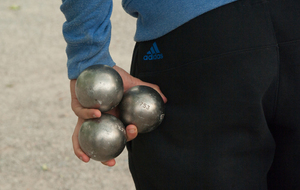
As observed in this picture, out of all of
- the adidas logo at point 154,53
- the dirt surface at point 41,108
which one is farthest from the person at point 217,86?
the dirt surface at point 41,108

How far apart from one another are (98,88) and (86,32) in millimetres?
239

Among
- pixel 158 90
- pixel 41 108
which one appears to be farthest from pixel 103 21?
pixel 41 108

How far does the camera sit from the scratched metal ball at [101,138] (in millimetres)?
1229

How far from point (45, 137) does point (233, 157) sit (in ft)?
8.80

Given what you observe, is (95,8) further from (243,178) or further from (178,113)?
(243,178)

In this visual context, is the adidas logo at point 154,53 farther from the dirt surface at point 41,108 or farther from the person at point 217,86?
the dirt surface at point 41,108

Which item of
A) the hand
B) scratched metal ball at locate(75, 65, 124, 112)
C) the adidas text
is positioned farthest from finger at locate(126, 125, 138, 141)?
the adidas text

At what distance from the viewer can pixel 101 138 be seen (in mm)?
1234

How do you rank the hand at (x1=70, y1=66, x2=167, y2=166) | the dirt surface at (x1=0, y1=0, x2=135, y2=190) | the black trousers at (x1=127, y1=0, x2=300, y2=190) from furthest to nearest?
the dirt surface at (x1=0, y1=0, x2=135, y2=190) → the hand at (x1=70, y1=66, x2=167, y2=166) → the black trousers at (x1=127, y1=0, x2=300, y2=190)

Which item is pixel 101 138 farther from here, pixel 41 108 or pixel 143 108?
pixel 41 108

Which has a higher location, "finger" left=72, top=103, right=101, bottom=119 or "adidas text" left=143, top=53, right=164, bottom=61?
"adidas text" left=143, top=53, right=164, bottom=61

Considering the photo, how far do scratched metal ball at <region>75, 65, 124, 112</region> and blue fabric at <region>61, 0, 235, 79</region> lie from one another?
114 millimetres

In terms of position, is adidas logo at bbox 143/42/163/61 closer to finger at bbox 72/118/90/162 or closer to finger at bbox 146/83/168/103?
finger at bbox 146/83/168/103

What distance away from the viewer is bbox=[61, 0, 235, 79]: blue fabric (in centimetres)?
116
